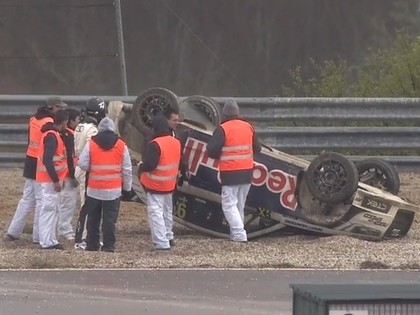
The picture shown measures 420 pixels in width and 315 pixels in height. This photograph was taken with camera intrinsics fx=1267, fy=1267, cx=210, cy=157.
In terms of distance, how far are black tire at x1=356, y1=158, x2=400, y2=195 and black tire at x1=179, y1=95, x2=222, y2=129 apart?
5.43 feet

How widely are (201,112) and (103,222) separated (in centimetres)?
191

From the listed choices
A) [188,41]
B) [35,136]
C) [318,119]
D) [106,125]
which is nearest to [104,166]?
[106,125]

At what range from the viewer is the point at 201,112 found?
13828 mm

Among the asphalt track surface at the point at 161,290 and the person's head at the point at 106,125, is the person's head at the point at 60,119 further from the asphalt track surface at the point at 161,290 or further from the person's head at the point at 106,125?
the asphalt track surface at the point at 161,290

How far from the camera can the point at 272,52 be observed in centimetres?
2994

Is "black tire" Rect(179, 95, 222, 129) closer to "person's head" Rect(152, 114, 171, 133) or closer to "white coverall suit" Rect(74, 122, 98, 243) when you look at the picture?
"person's head" Rect(152, 114, 171, 133)

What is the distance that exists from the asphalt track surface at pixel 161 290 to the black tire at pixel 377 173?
2.46 m

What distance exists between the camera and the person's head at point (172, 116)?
13.0m

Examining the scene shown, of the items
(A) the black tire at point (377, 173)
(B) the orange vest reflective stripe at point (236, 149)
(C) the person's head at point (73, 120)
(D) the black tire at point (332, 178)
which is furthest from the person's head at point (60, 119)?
(A) the black tire at point (377, 173)

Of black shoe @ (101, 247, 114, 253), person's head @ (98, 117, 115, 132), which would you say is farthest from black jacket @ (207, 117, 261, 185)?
black shoe @ (101, 247, 114, 253)

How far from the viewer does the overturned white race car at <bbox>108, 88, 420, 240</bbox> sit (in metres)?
12.9

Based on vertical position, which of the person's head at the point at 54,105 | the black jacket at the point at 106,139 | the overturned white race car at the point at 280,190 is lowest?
the overturned white race car at the point at 280,190

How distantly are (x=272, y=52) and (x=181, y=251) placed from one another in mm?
17772

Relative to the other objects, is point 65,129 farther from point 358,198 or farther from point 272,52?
point 272,52
